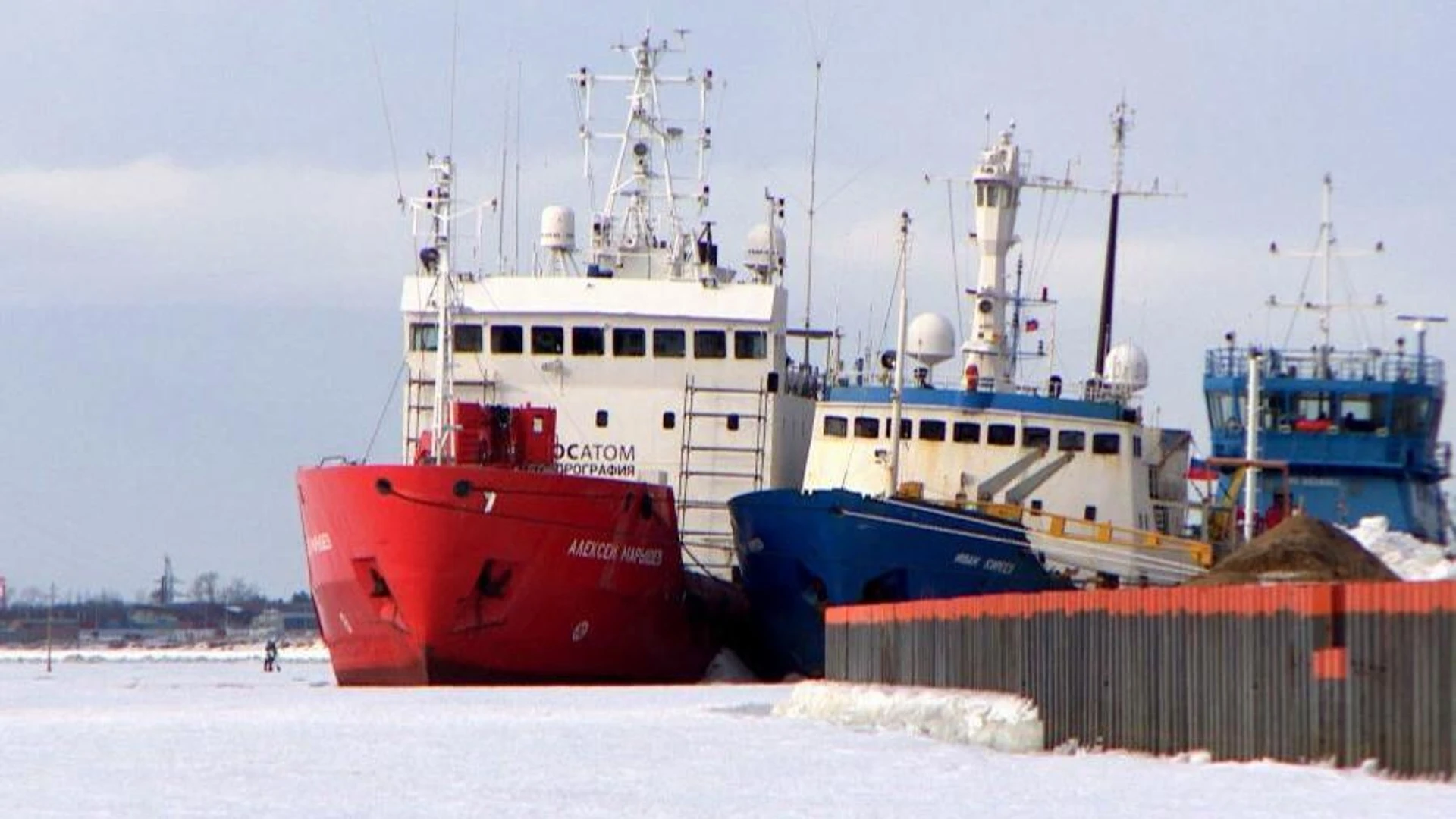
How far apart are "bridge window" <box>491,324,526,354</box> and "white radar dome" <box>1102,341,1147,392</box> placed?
13085 millimetres

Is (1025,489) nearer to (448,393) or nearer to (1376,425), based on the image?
(448,393)

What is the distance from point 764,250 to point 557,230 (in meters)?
3.80

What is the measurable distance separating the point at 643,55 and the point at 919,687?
68.1 ft

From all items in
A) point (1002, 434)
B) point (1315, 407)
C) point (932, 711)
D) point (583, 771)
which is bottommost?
point (932, 711)

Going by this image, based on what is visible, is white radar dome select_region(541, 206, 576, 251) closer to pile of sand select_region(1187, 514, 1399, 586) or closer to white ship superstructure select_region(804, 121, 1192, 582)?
white ship superstructure select_region(804, 121, 1192, 582)

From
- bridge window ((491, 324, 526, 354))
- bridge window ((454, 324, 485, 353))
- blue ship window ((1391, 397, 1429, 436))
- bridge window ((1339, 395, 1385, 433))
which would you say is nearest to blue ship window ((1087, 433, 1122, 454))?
bridge window ((491, 324, 526, 354))

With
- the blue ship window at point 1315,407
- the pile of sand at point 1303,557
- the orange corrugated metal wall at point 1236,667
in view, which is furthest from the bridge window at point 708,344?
the blue ship window at point 1315,407

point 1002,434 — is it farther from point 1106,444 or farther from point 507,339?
point 507,339

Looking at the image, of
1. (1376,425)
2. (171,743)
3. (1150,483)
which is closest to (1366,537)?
(1150,483)

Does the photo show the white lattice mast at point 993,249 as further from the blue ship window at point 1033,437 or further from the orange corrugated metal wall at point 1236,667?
the orange corrugated metal wall at point 1236,667

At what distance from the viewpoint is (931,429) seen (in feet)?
152

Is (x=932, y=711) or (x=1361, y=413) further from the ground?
(x=1361, y=413)

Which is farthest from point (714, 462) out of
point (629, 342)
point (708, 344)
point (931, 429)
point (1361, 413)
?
point (1361, 413)

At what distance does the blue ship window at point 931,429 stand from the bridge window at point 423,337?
8.38 m
